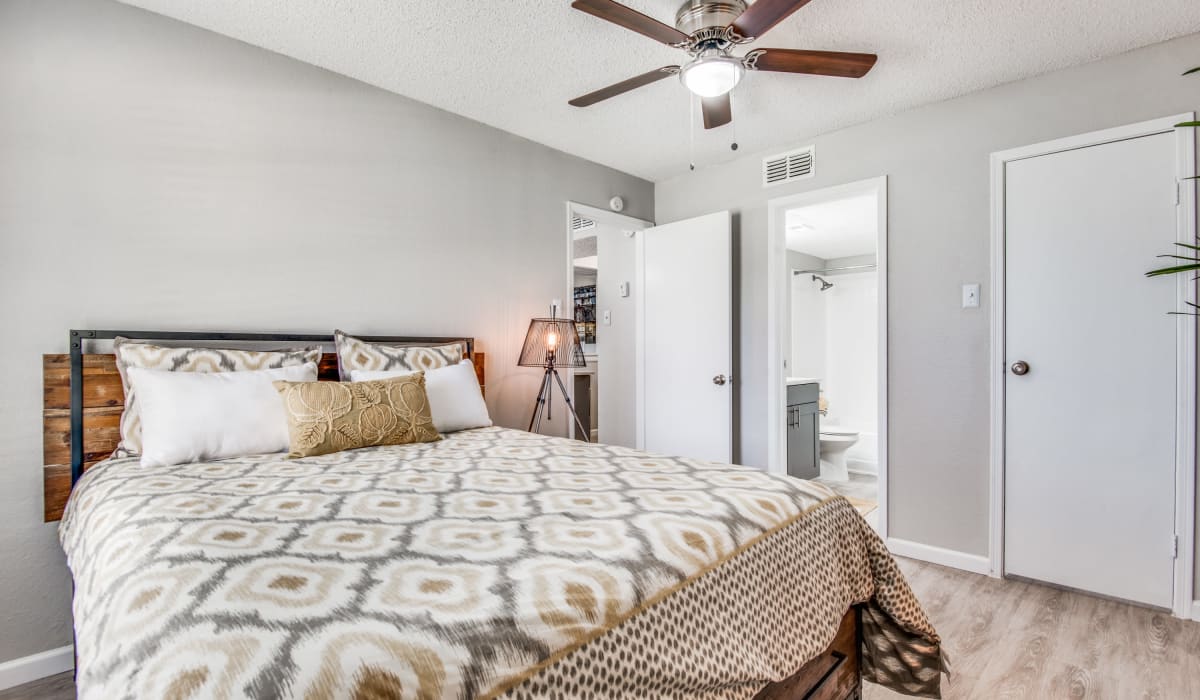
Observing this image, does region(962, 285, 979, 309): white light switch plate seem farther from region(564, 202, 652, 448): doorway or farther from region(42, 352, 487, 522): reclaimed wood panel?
region(42, 352, 487, 522): reclaimed wood panel

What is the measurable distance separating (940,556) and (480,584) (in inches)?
116

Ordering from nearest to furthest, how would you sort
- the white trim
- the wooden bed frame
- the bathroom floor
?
the wooden bed frame → the bathroom floor → the white trim

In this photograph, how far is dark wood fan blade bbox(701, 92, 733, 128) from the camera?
93.1 inches

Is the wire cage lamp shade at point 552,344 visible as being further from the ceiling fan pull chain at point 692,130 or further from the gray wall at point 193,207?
the ceiling fan pull chain at point 692,130

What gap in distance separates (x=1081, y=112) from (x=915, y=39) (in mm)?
936

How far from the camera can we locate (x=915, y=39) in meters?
2.33

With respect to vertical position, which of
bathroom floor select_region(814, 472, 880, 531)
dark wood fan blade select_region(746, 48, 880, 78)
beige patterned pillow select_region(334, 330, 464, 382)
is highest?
dark wood fan blade select_region(746, 48, 880, 78)

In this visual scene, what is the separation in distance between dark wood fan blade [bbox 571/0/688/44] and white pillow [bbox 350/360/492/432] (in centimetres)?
155

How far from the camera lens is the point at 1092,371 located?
2498 millimetres

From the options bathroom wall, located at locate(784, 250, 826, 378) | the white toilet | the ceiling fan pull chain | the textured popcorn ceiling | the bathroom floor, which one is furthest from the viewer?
bathroom wall, located at locate(784, 250, 826, 378)

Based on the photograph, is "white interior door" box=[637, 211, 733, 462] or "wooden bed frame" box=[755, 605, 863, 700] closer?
"wooden bed frame" box=[755, 605, 863, 700]

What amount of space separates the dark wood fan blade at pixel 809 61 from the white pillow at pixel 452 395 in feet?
5.85

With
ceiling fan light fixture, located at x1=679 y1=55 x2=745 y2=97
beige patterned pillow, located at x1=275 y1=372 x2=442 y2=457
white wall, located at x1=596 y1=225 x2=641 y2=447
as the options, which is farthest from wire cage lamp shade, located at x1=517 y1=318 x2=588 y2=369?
ceiling fan light fixture, located at x1=679 y1=55 x2=745 y2=97

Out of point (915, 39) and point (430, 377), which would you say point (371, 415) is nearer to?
point (430, 377)
